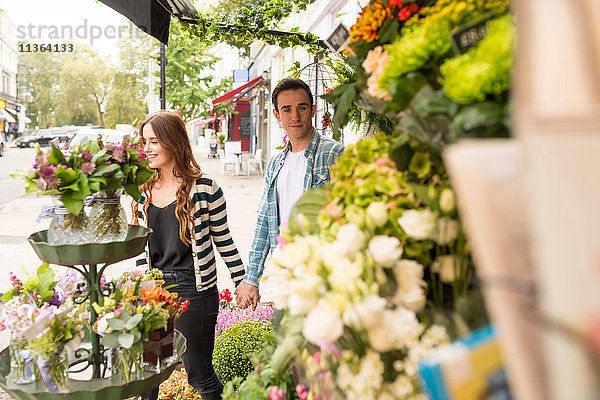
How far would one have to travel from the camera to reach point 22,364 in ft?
7.02

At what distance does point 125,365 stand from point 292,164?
6.15 feet

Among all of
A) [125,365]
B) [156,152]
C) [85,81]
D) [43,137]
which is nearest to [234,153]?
[156,152]

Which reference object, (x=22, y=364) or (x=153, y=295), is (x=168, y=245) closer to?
(x=153, y=295)

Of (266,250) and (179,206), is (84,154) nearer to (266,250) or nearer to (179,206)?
(179,206)

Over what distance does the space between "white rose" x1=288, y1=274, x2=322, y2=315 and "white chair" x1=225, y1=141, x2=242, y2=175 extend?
17.3m

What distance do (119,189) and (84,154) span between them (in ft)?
0.77

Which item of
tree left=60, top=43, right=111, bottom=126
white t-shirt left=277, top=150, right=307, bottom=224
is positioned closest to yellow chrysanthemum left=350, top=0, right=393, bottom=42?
white t-shirt left=277, top=150, right=307, bottom=224

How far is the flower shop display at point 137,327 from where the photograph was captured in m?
2.21

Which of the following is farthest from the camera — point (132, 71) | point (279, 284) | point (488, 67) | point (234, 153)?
point (132, 71)

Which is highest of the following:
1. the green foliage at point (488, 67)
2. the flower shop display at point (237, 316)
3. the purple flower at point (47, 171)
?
the green foliage at point (488, 67)

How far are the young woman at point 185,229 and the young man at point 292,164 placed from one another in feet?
1.27

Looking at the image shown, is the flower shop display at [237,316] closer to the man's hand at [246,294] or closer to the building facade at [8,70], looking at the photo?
the man's hand at [246,294]

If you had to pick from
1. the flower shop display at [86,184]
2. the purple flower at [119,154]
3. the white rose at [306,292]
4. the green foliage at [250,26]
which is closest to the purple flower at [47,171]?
the flower shop display at [86,184]

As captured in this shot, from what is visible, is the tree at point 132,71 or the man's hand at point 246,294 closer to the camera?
the man's hand at point 246,294
